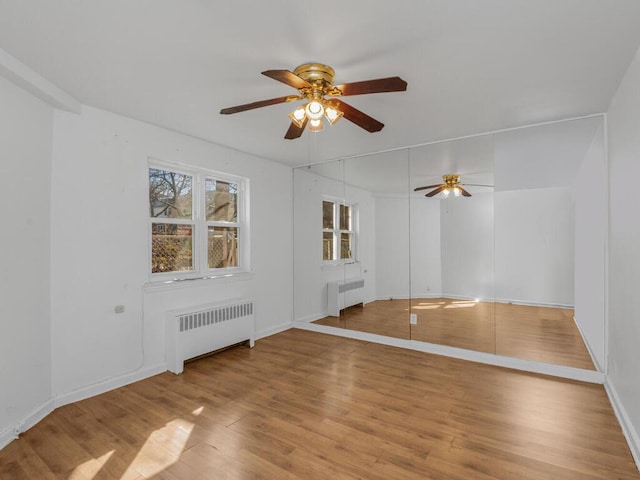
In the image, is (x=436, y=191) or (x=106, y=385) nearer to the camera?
(x=106, y=385)

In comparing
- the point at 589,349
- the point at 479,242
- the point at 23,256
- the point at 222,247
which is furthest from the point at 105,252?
the point at 589,349

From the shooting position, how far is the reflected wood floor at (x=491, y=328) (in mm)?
3436

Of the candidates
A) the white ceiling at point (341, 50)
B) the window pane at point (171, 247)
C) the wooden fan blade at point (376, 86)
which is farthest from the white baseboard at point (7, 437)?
the wooden fan blade at point (376, 86)

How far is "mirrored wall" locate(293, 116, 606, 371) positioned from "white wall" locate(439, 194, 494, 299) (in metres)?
0.01

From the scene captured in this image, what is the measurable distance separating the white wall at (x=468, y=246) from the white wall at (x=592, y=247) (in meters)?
0.82

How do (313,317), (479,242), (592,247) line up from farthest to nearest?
(313,317) < (479,242) < (592,247)

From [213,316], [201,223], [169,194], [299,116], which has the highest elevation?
[299,116]

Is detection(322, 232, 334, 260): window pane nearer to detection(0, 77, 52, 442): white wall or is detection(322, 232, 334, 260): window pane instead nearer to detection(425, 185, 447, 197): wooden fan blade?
detection(425, 185, 447, 197): wooden fan blade

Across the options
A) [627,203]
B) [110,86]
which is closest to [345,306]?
[627,203]

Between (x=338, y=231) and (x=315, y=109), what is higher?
(x=315, y=109)

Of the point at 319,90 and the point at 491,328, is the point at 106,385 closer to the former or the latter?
the point at 319,90

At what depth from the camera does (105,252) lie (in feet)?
10.0

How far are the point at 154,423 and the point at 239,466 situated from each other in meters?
0.91

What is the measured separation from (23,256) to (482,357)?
4.47 m
